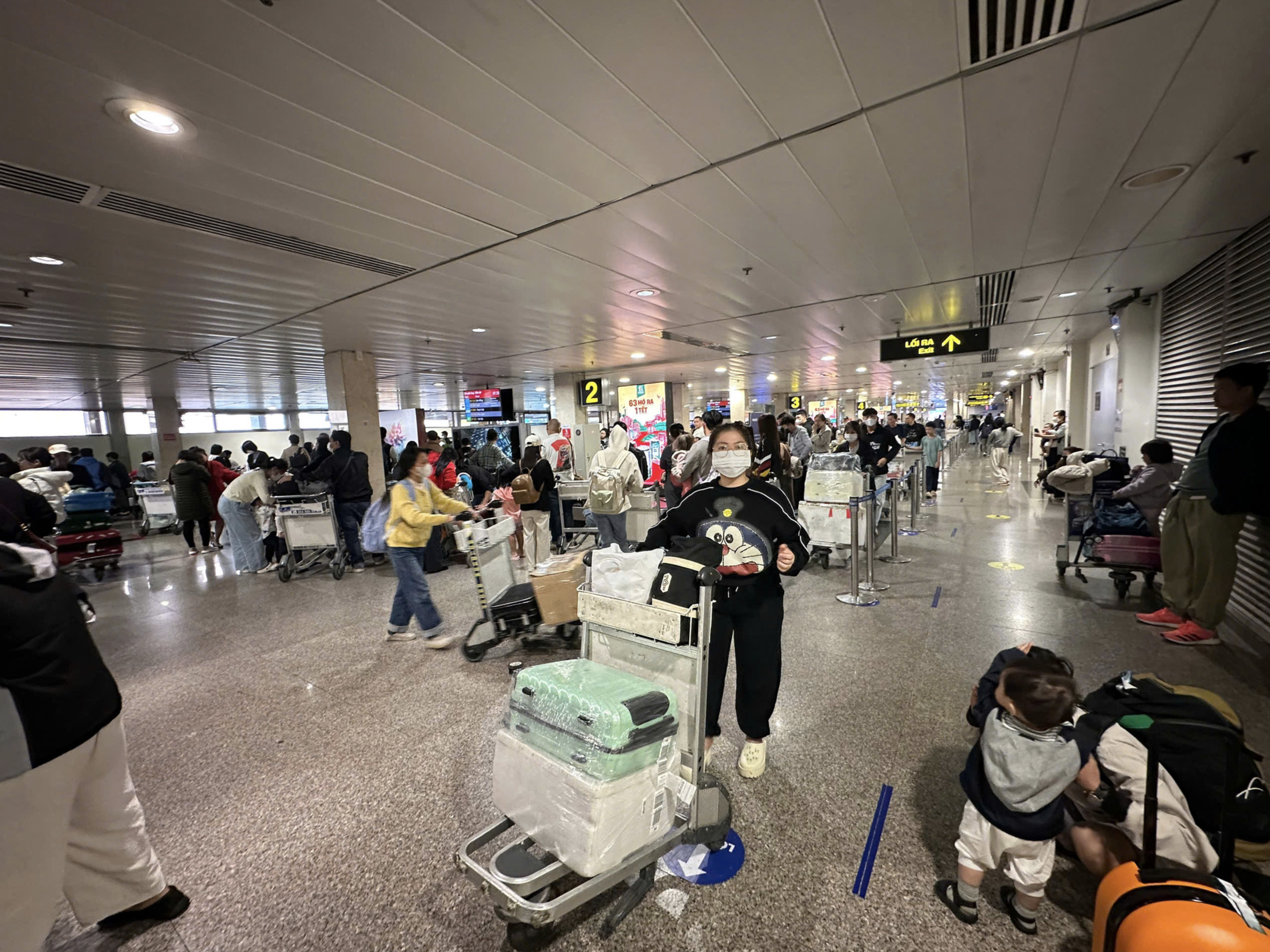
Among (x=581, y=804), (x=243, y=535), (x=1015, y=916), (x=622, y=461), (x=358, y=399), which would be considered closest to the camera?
(x=581, y=804)

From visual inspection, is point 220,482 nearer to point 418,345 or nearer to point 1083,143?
point 418,345

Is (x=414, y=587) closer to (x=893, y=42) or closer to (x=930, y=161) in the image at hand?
(x=893, y=42)

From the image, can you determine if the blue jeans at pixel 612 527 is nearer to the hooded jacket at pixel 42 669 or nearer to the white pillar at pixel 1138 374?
the hooded jacket at pixel 42 669

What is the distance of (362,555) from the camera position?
7809 mm

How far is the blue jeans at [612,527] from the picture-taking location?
684 centimetres

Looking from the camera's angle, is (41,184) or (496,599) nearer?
(41,184)

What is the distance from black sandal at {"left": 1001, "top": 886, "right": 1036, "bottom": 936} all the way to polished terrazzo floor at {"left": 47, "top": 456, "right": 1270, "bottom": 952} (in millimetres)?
30

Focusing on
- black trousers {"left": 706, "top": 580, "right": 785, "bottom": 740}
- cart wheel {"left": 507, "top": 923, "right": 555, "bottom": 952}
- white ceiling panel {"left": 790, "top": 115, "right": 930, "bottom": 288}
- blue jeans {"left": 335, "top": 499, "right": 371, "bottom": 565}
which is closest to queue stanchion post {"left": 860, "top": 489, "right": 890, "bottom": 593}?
white ceiling panel {"left": 790, "top": 115, "right": 930, "bottom": 288}

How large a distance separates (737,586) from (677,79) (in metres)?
2.54

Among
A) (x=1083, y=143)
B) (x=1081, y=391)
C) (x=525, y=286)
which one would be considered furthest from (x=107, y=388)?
(x=1081, y=391)

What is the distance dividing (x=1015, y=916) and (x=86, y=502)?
12.1 metres

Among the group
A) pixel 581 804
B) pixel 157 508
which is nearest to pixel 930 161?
pixel 581 804

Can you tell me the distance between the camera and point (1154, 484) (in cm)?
480

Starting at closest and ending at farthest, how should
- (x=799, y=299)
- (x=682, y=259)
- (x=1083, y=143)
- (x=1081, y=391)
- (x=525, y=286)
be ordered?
(x=1083, y=143), (x=682, y=259), (x=525, y=286), (x=799, y=299), (x=1081, y=391)
